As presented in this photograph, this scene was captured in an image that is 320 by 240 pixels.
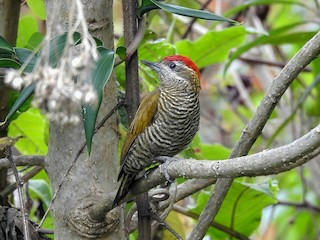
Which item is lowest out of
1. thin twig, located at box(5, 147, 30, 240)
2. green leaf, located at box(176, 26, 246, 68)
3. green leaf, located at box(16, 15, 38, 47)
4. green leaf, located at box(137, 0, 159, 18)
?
thin twig, located at box(5, 147, 30, 240)

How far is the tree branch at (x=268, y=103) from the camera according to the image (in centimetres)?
175

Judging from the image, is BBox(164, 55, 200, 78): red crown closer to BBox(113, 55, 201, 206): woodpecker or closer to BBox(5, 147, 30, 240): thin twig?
BBox(113, 55, 201, 206): woodpecker

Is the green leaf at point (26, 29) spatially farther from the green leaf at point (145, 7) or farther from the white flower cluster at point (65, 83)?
the white flower cluster at point (65, 83)

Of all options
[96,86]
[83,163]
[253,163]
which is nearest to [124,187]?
[83,163]

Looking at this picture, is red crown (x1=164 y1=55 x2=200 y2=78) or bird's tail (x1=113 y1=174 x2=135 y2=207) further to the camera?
red crown (x1=164 y1=55 x2=200 y2=78)

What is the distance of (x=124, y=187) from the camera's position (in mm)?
1870

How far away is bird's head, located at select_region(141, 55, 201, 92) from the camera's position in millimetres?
2355

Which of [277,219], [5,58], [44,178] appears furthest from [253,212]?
[277,219]

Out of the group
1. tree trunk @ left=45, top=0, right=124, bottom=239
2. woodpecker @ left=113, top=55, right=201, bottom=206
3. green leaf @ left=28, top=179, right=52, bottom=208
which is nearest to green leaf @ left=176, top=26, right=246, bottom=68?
woodpecker @ left=113, top=55, right=201, bottom=206

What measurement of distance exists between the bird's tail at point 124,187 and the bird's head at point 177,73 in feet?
1.51

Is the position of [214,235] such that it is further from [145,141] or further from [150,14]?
[150,14]

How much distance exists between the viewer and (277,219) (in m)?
4.79

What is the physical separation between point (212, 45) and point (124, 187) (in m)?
1.21

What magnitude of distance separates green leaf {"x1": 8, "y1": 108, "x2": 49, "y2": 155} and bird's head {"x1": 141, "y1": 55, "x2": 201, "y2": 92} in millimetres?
662
